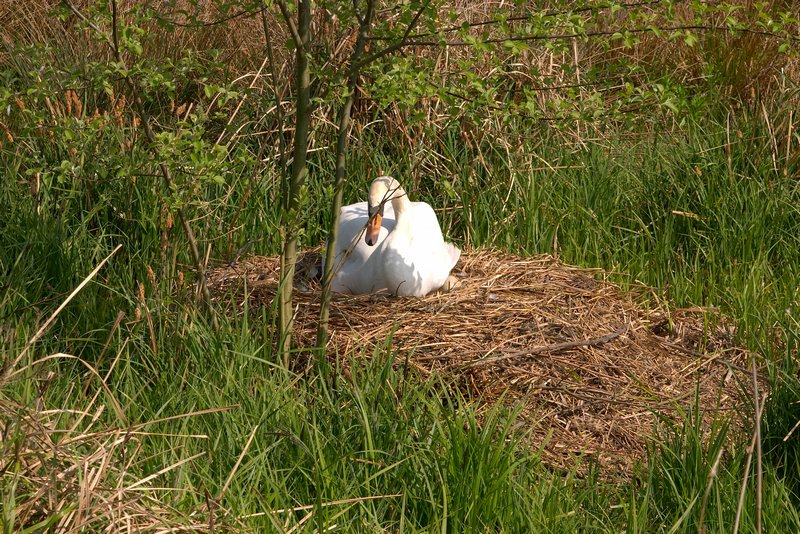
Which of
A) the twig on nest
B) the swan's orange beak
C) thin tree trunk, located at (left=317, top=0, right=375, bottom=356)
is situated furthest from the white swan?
the twig on nest

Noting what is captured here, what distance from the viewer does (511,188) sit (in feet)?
18.7

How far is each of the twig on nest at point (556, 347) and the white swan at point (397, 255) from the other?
0.60 m

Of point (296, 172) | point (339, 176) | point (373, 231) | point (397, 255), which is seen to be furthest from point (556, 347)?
point (296, 172)

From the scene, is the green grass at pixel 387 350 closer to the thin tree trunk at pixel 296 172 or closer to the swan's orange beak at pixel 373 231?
the thin tree trunk at pixel 296 172

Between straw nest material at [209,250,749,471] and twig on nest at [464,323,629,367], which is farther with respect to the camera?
twig on nest at [464,323,629,367]

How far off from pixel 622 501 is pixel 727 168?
9.74 feet

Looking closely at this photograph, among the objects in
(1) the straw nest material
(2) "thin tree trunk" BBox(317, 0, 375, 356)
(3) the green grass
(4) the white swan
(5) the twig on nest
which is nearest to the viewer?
(3) the green grass

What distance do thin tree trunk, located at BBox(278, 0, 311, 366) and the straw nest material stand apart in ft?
0.64

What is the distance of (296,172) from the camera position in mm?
3926

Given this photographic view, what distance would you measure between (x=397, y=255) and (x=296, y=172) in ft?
2.68

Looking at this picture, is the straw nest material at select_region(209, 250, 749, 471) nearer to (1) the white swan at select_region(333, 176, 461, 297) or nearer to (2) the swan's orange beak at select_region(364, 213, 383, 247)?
Answer: (1) the white swan at select_region(333, 176, 461, 297)

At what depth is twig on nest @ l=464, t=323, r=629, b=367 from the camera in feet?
13.6

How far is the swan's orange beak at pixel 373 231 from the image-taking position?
4645 mm

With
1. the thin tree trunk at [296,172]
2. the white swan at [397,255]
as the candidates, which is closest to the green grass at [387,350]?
the thin tree trunk at [296,172]
